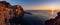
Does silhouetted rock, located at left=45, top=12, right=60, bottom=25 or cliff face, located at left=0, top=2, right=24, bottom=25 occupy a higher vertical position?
cliff face, located at left=0, top=2, right=24, bottom=25

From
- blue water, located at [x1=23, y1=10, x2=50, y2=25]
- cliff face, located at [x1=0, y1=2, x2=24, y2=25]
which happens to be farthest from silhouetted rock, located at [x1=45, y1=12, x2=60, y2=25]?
cliff face, located at [x1=0, y1=2, x2=24, y2=25]

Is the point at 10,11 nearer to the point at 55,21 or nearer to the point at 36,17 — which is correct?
the point at 36,17

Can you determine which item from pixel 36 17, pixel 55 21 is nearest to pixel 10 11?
pixel 36 17

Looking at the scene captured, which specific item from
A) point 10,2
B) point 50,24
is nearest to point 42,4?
point 50,24

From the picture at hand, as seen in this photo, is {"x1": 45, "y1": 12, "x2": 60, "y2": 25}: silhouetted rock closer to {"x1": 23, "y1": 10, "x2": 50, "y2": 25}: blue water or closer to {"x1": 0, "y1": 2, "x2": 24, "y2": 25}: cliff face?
{"x1": 23, "y1": 10, "x2": 50, "y2": 25}: blue water

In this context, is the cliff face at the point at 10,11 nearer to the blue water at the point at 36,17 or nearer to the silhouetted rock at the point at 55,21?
the blue water at the point at 36,17

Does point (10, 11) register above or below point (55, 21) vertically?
above

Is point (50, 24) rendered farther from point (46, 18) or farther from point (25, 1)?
point (25, 1)

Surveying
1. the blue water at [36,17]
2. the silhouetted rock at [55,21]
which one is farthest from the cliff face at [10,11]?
the silhouetted rock at [55,21]
